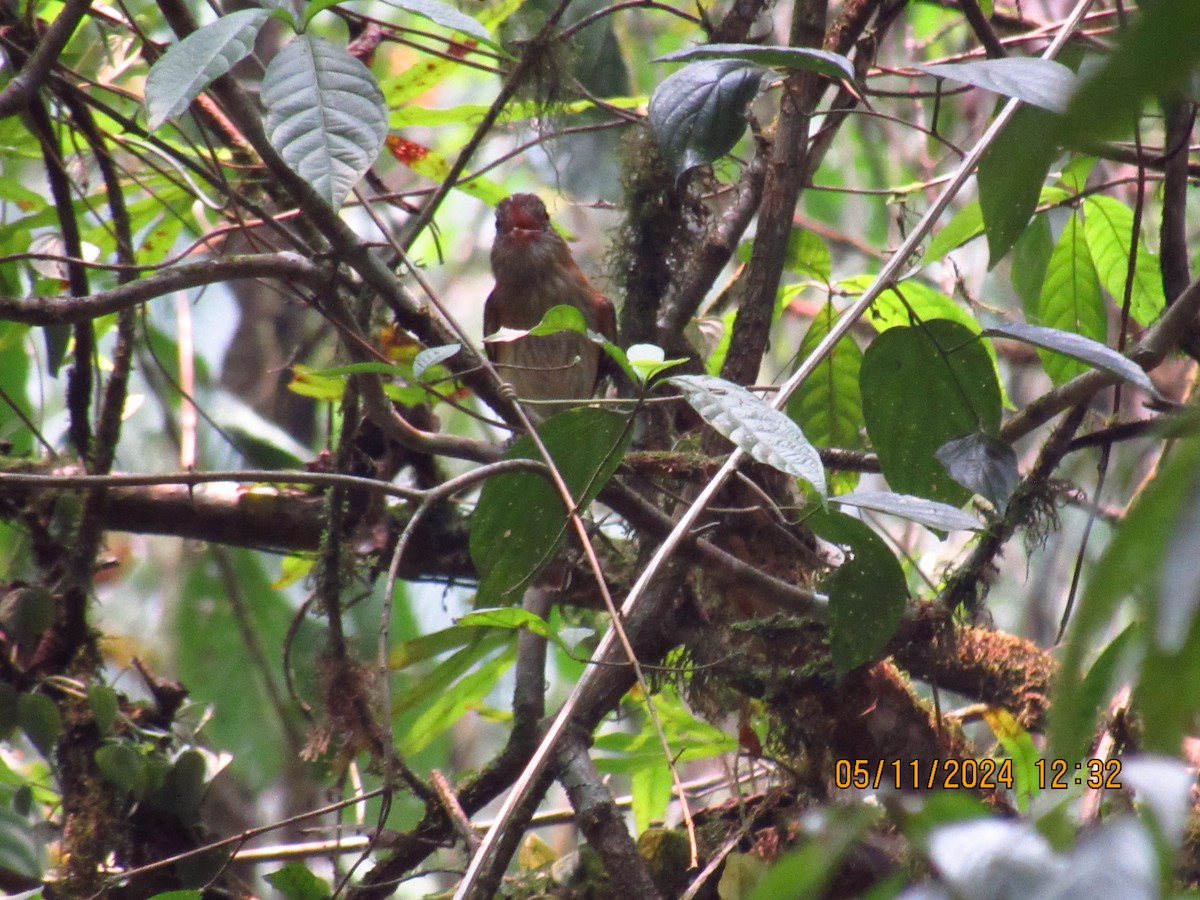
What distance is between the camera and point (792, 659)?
77.7 inches

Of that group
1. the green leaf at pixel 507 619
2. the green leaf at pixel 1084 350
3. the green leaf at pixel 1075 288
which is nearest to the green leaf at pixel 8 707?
the green leaf at pixel 507 619

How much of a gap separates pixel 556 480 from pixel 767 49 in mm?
619

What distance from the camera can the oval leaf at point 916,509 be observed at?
1.47 meters

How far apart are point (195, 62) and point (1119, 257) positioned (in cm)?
186

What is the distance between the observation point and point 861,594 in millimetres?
1617

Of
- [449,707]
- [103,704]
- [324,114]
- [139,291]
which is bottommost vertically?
[449,707]

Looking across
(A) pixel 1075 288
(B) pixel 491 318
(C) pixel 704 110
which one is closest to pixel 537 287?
(B) pixel 491 318

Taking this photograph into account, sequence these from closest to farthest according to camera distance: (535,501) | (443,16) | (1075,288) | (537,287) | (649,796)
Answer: (443,16)
(535,501)
(1075,288)
(649,796)
(537,287)

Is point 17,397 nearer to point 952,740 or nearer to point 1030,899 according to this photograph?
point 952,740

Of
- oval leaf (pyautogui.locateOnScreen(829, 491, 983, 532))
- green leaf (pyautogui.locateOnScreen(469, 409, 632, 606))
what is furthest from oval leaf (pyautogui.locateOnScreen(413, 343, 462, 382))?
oval leaf (pyautogui.locateOnScreen(829, 491, 983, 532))

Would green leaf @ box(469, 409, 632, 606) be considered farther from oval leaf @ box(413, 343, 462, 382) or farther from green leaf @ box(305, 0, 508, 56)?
green leaf @ box(305, 0, 508, 56)

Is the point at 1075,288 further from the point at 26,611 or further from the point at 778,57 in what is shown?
the point at 26,611

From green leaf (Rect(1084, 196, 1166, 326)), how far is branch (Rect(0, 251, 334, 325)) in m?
1.66

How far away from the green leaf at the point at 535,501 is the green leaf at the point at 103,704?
0.69 metres
